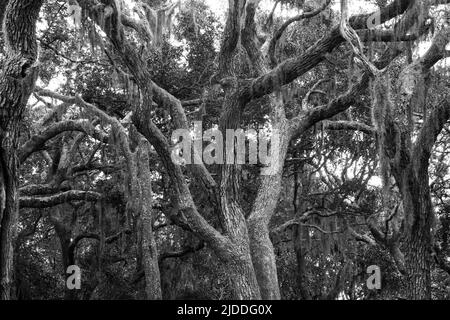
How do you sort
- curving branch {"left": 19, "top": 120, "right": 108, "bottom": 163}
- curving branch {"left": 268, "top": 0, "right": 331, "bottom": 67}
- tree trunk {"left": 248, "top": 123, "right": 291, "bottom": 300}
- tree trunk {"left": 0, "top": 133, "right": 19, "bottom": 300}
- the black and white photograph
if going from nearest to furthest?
tree trunk {"left": 0, "top": 133, "right": 19, "bottom": 300}
the black and white photograph
tree trunk {"left": 248, "top": 123, "right": 291, "bottom": 300}
curving branch {"left": 268, "top": 0, "right": 331, "bottom": 67}
curving branch {"left": 19, "top": 120, "right": 108, "bottom": 163}

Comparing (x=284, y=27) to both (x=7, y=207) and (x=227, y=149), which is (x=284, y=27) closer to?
(x=227, y=149)

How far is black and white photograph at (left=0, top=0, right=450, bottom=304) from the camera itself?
24.8ft

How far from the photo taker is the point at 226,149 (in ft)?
26.4

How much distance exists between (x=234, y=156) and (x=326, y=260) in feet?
27.8

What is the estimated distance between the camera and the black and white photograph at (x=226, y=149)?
7551mm

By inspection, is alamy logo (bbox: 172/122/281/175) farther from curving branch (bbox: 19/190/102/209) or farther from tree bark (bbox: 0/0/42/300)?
tree bark (bbox: 0/0/42/300)

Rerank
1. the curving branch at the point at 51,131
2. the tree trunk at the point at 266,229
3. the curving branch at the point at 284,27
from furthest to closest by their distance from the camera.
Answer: the curving branch at the point at 51,131, the curving branch at the point at 284,27, the tree trunk at the point at 266,229

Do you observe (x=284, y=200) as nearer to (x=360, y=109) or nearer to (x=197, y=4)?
(x=360, y=109)

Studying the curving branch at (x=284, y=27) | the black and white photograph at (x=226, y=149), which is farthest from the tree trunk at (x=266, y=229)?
the curving branch at (x=284, y=27)

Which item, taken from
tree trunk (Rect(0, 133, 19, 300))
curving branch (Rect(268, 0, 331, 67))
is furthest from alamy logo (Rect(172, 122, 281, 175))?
tree trunk (Rect(0, 133, 19, 300))

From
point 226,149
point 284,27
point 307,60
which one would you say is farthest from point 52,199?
point 307,60

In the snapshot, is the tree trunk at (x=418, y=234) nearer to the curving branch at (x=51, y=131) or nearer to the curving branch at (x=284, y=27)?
the curving branch at (x=284, y=27)
